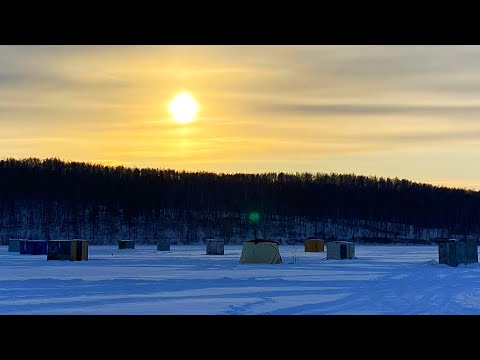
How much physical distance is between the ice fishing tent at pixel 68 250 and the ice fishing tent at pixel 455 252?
1997 cm

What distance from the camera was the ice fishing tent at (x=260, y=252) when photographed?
1516 inches

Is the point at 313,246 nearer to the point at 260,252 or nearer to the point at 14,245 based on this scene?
the point at 14,245

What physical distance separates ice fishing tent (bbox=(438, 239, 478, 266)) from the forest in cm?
10261

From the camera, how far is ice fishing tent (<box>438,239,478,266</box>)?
36594 millimetres

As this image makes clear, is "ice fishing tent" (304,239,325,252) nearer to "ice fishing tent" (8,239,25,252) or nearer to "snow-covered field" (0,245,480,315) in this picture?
"ice fishing tent" (8,239,25,252)

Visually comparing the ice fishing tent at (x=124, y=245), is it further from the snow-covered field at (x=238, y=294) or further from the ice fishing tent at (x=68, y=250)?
the snow-covered field at (x=238, y=294)

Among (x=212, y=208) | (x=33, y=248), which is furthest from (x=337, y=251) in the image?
(x=212, y=208)

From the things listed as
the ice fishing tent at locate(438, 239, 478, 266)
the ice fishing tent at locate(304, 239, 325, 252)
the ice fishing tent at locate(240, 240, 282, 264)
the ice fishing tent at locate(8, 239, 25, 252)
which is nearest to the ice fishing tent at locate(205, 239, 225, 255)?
the ice fishing tent at locate(304, 239, 325, 252)

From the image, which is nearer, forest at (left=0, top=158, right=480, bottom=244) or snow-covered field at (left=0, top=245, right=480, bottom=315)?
snow-covered field at (left=0, top=245, right=480, bottom=315)
